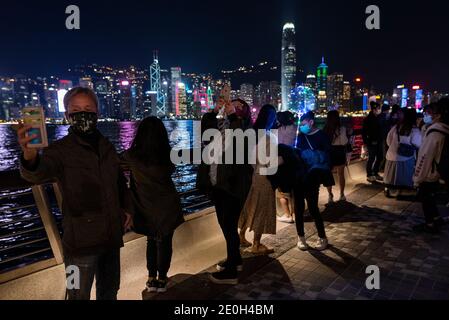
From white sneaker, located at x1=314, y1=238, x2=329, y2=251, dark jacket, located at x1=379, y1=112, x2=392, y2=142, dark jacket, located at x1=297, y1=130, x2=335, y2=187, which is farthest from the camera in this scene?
dark jacket, located at x1=379, y1=112, x2=392, y2=142

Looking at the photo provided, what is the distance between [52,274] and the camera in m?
3.26

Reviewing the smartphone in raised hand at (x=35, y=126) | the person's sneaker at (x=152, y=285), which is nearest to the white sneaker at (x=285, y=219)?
the person's sneaker at (x=152, y=285)

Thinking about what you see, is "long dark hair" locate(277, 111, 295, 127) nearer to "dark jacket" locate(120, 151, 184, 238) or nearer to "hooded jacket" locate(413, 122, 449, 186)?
"hooded jacket" locate(413, 122, 449, 186)

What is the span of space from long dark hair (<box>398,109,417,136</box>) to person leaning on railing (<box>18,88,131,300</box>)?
6.50 metres

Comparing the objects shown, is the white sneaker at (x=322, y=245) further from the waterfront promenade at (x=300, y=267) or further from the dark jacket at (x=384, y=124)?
the dark jacket at (x=384, y=124)

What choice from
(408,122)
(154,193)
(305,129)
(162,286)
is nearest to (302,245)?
(305,129)

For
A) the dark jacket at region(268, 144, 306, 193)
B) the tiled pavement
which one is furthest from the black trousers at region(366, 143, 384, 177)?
the dark jacket at region(268, 144, 306, 193)

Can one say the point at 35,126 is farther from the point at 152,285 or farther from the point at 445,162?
the point at 445,162

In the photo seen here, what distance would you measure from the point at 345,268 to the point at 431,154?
92.5 inches

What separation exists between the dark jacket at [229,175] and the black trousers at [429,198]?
322 centimetres

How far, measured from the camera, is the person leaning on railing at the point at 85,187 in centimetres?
227

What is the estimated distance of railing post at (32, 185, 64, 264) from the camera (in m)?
3.38

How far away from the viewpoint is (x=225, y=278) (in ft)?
11.9
